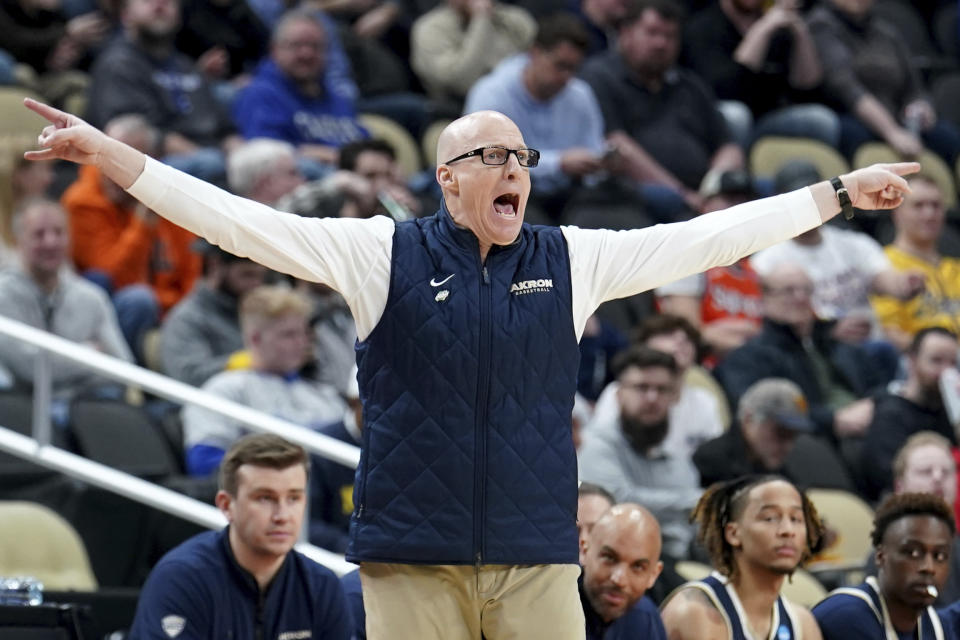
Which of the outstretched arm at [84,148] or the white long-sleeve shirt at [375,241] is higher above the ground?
the outstretched arm at [84,148]

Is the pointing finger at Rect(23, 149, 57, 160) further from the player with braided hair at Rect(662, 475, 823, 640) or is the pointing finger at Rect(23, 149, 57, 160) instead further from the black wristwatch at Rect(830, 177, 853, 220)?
the player with braided hair at Rect(662, 475, 823, 640)

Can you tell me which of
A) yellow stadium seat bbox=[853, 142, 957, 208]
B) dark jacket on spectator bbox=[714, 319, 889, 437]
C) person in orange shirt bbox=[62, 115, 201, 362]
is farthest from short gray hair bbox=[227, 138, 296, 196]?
yellow stadium seat bbox=[853, 142, 957, 208]

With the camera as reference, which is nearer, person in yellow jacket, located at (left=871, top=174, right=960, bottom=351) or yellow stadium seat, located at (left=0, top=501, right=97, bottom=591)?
yellow stadium seat, located at (left=0, top=501, right=97, bottom=591)

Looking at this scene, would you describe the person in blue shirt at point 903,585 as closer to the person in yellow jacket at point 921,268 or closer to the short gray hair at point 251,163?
the short gray hair at point 251,163

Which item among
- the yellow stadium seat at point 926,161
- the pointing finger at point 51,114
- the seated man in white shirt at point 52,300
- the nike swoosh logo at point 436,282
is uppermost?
the yellow stadium seat at point 926,161

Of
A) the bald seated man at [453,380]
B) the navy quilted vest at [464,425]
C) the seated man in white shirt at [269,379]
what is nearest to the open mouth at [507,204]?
the bald seated man at [453,380]

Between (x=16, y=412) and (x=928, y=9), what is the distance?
26.2 feet

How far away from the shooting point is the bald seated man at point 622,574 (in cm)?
468

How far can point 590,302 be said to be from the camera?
3.53 metres

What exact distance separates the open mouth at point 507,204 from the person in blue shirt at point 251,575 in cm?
157

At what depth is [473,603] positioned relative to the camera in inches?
130

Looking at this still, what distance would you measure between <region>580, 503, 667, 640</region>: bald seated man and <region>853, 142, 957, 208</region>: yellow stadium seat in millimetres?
5450

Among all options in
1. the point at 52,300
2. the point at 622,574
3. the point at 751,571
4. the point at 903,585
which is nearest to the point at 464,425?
the point at 622,574

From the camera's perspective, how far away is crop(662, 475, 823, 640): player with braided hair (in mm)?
4809
